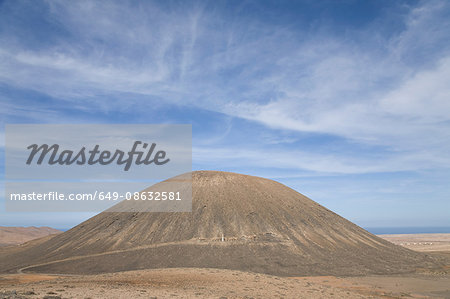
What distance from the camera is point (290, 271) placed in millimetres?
45312

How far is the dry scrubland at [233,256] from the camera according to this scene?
30.6m

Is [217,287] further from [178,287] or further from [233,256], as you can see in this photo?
[233,256]

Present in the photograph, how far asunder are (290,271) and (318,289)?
14.7 meters

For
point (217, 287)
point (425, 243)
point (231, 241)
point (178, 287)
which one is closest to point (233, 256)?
point (231, 241)

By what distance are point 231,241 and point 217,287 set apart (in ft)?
88.6

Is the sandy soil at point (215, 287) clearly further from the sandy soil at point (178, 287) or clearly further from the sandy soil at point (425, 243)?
the sandy soil at point (425, 243)

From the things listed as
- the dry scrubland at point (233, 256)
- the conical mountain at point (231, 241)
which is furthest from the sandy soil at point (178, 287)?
A: the conical mountain at point (231, 241)

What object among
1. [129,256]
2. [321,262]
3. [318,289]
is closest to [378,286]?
[318,289]

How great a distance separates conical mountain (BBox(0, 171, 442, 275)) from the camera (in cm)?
4819

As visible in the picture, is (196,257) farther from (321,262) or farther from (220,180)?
(220,180)

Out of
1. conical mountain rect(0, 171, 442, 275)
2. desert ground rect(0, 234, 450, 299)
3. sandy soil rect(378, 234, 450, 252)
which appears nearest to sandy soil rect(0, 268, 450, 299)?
desert ground rect(0, 234, 450, 299)

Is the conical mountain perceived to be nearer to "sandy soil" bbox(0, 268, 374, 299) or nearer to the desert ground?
the desert ground

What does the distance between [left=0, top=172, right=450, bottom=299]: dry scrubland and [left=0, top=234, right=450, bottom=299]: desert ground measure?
4.3 inches

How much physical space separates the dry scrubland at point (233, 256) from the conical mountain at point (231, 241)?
183mm
